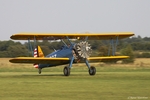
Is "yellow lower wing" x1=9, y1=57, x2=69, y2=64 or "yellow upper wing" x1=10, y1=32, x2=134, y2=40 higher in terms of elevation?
"yellow upper wing" x1=10, y1=32, x2=134, y2=40

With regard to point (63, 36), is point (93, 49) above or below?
below

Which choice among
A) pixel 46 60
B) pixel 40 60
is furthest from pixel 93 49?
pixel 40 60

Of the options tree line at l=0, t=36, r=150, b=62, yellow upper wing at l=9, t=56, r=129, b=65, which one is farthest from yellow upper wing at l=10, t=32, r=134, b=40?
tree line at l=0, t=36, r=150, b=62

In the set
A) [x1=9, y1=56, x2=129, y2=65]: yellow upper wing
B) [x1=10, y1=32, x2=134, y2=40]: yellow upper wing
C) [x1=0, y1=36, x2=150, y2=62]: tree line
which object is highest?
[x1=10, y1=32, x2=134, y2=40]: yellow upper wing

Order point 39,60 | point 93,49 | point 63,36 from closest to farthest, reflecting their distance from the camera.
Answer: point 39,60, point 63,36, point 93,49

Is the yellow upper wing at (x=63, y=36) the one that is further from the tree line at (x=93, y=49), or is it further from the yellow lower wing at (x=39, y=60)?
the tree line at (x=93, y=49)

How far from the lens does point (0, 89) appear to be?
1519 cm

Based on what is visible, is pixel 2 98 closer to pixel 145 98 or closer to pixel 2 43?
pixel 145 98

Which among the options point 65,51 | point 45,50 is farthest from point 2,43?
point 65,51

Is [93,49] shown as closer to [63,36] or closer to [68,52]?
[63,36]

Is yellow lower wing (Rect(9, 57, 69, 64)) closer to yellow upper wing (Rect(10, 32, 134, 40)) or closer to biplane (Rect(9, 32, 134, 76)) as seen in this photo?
biplane (Rect(9, 32, 134, 76))

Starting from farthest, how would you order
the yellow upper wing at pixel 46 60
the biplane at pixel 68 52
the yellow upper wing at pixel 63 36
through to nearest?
1. the yellow upper wing at pixel 63 36
2. the biplane at pixel 68 52
3. the yellow upper wing at pixel 46 60

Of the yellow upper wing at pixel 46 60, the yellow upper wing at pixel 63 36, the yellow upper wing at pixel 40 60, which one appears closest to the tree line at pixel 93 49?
Result: the yellow upper wing at pixel 63 36

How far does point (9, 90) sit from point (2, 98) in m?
2.29
